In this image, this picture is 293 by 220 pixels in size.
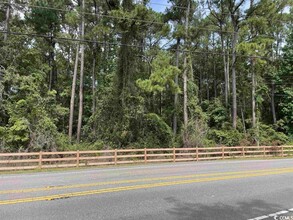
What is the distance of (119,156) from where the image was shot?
49.4ft

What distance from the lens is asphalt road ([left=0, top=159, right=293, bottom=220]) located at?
5.31m

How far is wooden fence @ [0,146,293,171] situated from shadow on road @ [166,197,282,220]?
27.6ft

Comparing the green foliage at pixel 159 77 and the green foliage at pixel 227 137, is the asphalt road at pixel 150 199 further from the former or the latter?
the green foliage at pixel 227 137

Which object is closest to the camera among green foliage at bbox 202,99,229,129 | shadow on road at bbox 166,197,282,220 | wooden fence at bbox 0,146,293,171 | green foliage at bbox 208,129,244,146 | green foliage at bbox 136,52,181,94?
shadow on road at bbox 166,197,282,220

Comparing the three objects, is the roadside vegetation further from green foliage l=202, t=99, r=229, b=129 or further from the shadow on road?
the shadow on road

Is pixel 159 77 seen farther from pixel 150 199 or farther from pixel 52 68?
pixel 52 68

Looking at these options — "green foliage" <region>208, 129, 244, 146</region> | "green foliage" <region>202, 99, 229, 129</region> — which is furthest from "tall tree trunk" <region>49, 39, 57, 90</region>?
"green foliage" <region>208, 129, 244, 146</region>

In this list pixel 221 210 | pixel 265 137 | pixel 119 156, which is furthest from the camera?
pixel 265 137

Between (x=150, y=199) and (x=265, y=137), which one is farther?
(x=265, y=137)

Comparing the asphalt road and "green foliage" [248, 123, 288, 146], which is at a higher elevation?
"green foliage" [248, 123, 288, 146]

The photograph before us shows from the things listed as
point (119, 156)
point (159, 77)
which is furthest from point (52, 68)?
point (119, 156)

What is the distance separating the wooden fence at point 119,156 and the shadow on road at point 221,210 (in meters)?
8.41

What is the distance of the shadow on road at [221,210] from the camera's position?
17.1 feet

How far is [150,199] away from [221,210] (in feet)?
5.03
